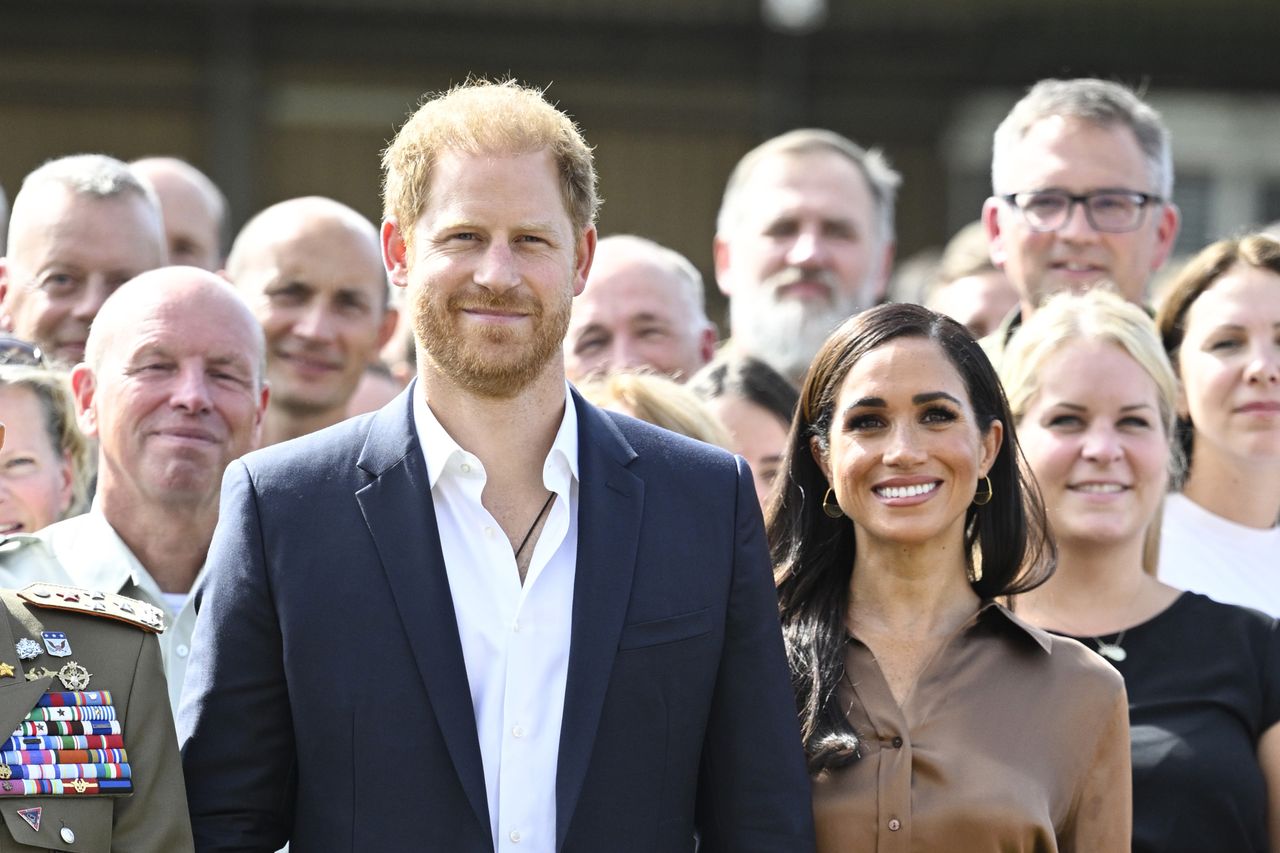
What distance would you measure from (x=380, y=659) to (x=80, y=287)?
2.11 m

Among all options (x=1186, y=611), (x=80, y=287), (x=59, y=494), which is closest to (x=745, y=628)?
(x=1186, y=611)

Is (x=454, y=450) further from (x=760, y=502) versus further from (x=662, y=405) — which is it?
(x=662, y=405)

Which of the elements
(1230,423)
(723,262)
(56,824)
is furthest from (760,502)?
(723,262)

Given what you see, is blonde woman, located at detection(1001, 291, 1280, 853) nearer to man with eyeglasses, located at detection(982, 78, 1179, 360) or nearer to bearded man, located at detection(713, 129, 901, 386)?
man with eyeglasses, located at detection(982, 78, 1179, 360)

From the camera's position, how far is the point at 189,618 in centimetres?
356

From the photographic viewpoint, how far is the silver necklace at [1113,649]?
143 inches

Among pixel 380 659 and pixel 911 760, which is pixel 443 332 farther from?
pixel 911 760

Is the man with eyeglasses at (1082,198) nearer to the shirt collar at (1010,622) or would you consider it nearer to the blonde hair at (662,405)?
the blonde hair at (662,405)

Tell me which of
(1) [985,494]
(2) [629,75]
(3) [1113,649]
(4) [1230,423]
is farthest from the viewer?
(2) [629,75]

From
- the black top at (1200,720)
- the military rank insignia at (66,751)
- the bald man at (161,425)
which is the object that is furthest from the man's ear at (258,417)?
the black top at (1200,720)

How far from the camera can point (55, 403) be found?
400 centimetres

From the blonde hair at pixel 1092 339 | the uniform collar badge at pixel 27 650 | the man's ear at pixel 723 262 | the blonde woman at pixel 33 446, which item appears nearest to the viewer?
the uniform collar badge at pixel 27 650

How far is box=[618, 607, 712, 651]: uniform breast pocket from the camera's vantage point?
9.53 feet

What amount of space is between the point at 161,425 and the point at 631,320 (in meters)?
1.76
